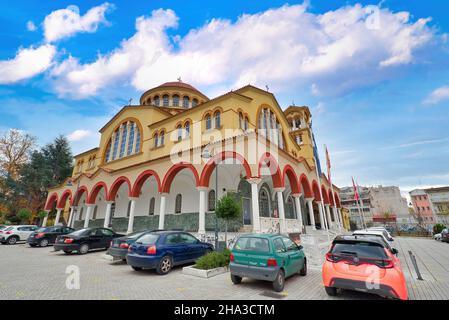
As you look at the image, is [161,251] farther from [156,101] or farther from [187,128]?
[156,101]

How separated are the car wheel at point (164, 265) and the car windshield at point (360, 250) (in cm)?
545

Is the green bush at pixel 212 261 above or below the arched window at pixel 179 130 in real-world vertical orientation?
below

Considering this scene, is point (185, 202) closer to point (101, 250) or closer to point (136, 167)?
point (136, 167)

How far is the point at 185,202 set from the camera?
1859cm

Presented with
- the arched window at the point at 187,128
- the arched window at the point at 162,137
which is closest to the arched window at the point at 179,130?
the arched window at the point at 187,128

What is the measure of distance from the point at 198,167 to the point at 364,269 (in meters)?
11.3

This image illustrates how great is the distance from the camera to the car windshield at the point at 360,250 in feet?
15.7

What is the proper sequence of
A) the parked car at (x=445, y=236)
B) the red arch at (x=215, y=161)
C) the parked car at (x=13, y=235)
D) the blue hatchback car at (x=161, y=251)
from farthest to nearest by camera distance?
the parked car at (x=445, y=236) < the parked car at (x=13, y=235) < the red arch at (x=215, y=161) < the blue hatchback car at (x=161, y=251)

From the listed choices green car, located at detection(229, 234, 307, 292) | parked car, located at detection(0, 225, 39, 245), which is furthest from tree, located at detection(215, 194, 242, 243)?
parked car, located at detection(0, 225, 39, 245)

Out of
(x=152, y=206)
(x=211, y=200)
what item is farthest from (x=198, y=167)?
(x=152, y=206)

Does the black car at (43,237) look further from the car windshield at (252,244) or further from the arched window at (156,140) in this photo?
the car windshield at (252,244)

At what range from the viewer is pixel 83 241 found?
1221 cm
